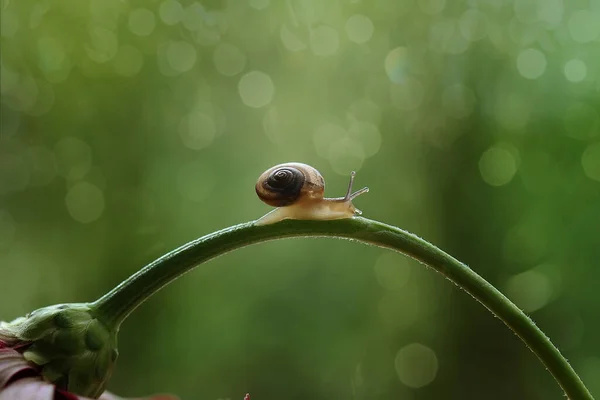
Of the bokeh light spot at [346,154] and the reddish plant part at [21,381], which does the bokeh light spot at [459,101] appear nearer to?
the bokeh light spot at [346,154]

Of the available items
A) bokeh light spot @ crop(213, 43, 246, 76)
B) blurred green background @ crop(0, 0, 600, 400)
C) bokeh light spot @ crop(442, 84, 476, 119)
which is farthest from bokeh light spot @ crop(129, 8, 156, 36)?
bokeh light spot @ crop(442, 84, 476, 119)

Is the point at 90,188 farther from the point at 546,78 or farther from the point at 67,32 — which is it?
the point at 546,78

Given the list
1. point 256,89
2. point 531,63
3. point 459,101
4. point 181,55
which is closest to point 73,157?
point 181,55

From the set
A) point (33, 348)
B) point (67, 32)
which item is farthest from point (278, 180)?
point (67, 32)

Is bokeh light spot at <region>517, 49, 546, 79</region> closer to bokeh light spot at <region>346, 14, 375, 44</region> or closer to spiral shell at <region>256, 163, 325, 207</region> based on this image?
bokeh light spot at <region>346, 14, 375, 44</region>

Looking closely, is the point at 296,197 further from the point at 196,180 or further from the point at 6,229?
the point at 6,229
